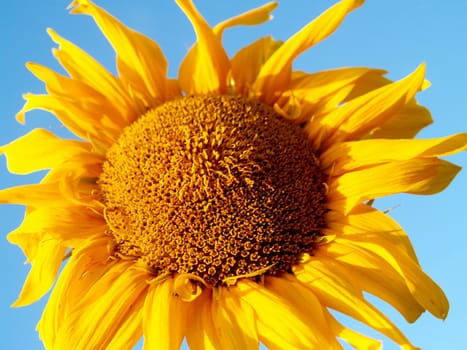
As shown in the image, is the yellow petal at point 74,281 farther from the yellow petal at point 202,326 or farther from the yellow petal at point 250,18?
the yellow petal at point 250,18

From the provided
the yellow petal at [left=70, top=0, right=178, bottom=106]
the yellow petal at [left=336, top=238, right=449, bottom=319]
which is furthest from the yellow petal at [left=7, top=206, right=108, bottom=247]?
the yellow petal at [left=336, top=238, right=449, bottom=319]

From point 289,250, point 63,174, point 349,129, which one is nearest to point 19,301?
point 63,174

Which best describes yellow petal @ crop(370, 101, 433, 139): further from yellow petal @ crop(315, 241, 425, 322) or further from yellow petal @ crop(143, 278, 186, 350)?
yellow petal @ crop(143, 278, 186, 350)

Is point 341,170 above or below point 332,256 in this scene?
above

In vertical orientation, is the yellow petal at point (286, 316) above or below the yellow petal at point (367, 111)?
below

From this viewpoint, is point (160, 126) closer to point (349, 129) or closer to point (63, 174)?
point (63, 174)

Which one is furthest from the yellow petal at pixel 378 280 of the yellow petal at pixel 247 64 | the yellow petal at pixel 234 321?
the yellow petal at pixel 247 64
